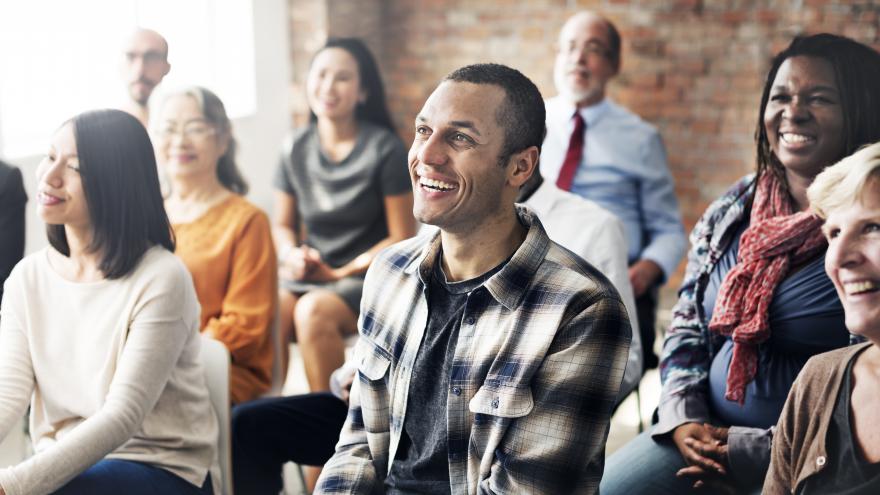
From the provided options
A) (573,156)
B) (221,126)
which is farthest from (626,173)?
(221,126)

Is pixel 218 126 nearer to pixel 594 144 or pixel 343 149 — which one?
pixel 343 149

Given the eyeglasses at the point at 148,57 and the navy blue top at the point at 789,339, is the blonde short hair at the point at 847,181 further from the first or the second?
the eyeglasses at the point at 148,57

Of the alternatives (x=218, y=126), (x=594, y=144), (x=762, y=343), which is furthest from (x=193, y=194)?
(x=762, y=343)

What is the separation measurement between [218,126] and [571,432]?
5.43ft

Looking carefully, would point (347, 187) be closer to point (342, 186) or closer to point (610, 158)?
point (342, 186)

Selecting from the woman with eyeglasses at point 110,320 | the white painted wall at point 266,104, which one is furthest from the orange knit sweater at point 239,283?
the white painted wall at point 266,104

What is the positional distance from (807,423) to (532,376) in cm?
44

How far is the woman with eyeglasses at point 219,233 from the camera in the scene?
8.71 feet

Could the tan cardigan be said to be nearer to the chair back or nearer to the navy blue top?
the navy blue top

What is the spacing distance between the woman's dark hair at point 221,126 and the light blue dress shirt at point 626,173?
1.08 m

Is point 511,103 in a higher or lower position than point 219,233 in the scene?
higher

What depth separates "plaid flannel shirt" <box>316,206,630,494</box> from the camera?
5.33 ft

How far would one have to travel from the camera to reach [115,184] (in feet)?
6.70

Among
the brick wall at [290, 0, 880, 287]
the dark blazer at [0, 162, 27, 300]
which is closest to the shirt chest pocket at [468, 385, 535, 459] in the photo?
the dark blazer at [0, 162, 27, 300]
